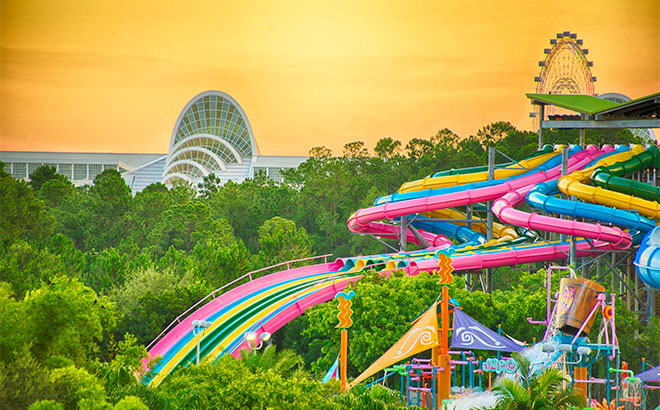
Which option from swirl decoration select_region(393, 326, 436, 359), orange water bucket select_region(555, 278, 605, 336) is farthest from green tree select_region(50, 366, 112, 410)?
orange water bucket select_region(555, 278, 605, 336)

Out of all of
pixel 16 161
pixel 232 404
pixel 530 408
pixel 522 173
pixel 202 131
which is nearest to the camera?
pixel 232 404

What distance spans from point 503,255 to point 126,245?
28287mm

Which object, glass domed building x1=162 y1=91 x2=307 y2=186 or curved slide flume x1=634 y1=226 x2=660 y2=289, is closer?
curved slide flume x1=634 y1=226 x2=660 y2=289

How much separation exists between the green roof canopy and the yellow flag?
58.5 ft

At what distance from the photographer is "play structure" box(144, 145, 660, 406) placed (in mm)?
33653

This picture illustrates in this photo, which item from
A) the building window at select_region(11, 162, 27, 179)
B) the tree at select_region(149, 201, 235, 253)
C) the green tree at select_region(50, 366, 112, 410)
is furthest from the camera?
the building window at select_region(11, 162, 27, 179)

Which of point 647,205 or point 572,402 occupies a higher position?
point 647,205

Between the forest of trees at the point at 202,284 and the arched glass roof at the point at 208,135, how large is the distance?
19489 millimetres

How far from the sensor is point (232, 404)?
1658 cm

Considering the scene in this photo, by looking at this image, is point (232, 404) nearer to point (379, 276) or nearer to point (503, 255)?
point (379, 276)

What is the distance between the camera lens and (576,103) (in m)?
46.0

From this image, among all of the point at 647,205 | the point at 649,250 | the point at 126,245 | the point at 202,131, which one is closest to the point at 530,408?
the point at 649,250

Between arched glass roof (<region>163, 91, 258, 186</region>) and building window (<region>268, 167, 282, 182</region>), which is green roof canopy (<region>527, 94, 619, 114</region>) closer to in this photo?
arched glass roof (<region>163, 91, 258, 186</region>)

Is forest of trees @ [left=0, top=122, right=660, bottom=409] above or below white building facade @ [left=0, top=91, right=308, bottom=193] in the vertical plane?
below
